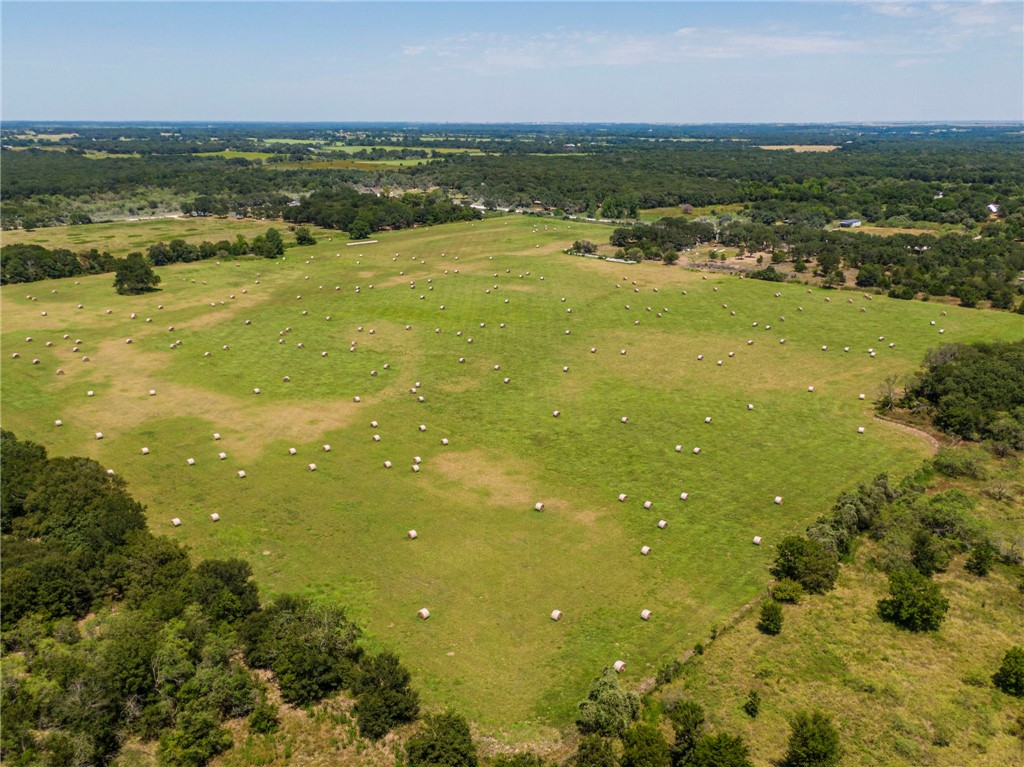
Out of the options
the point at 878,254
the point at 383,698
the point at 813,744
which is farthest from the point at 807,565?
the point at 878,254

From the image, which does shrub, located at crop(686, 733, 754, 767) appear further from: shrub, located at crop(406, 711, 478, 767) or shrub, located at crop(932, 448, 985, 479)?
shrub, located at crop(932, 448, 985, 479)

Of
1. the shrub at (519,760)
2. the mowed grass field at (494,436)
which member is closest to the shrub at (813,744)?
the mowed grass field at (494,436)

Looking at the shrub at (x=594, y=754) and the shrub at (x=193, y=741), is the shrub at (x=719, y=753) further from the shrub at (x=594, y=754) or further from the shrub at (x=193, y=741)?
the shrub at (x=193, y=741)

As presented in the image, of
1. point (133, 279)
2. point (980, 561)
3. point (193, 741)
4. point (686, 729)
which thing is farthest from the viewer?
point (133, 279)

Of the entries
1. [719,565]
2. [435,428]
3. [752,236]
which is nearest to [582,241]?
[752,236]

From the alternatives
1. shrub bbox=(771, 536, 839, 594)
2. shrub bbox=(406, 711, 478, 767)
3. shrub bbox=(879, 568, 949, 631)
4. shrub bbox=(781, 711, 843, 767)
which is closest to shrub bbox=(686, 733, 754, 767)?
shrub bbox=(781, 711, 843, 767)

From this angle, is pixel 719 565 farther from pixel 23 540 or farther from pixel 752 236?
pixel 752 236

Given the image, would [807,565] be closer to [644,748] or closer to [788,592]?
[788,592]
